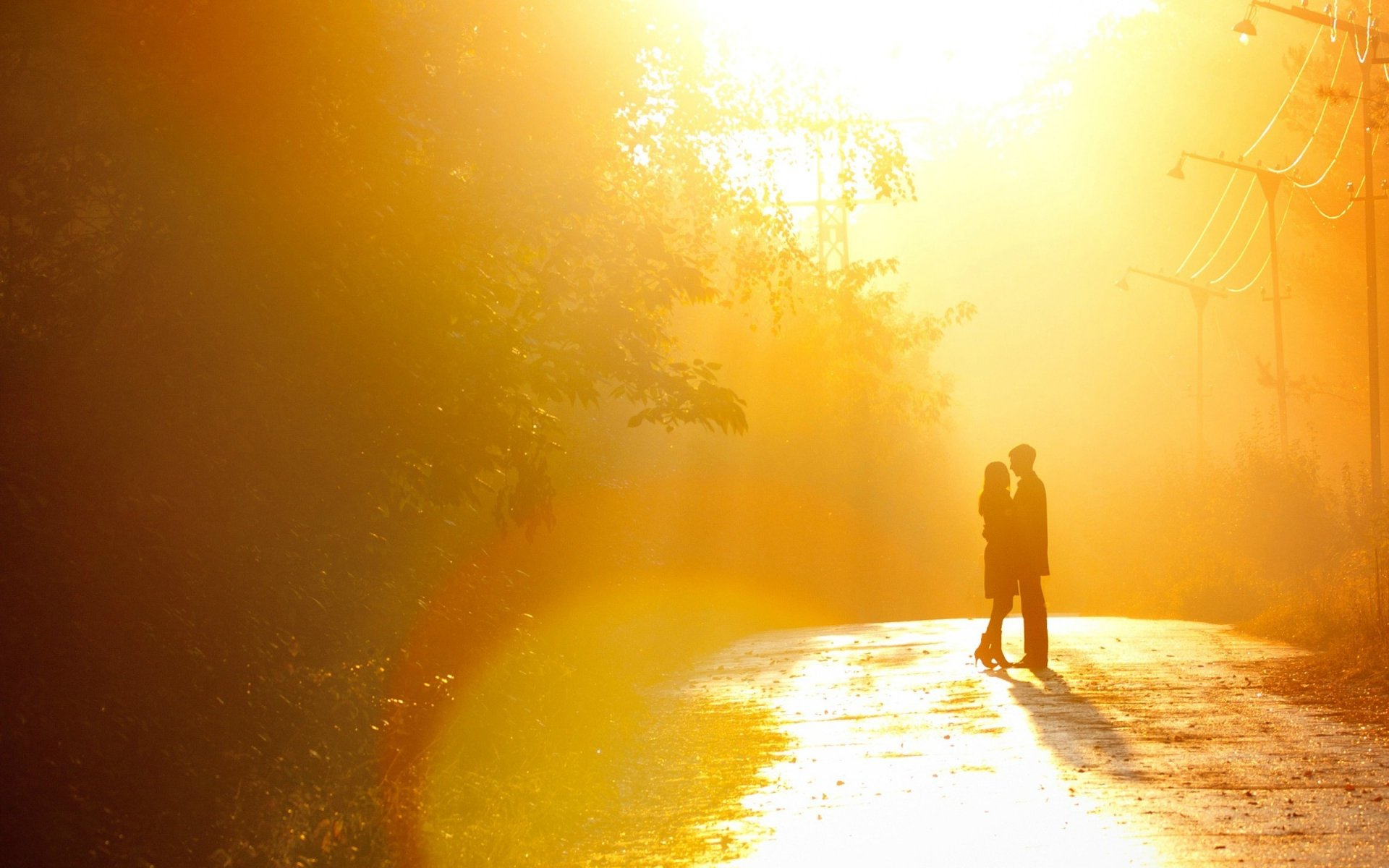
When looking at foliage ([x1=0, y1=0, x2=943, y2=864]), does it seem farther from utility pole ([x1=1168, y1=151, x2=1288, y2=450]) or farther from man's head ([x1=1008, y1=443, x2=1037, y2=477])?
utility pole ([x1=1168, y1=151, x2=1288, y2=450])

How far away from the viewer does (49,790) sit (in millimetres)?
6457

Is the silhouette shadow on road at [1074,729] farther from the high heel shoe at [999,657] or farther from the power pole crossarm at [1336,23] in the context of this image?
the power pole crossarm at [1336,23]

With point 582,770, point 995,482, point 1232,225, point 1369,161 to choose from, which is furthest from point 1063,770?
point 1232,225

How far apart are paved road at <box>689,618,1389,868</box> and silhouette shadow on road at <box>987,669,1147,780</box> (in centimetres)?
2

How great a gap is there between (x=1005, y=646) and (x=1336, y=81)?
1425 inches

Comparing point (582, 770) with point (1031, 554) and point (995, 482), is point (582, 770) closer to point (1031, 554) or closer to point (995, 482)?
point (1031, 554)

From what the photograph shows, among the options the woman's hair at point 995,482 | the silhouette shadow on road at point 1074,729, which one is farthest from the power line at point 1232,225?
the silhouette shadow on road at point 1074,729

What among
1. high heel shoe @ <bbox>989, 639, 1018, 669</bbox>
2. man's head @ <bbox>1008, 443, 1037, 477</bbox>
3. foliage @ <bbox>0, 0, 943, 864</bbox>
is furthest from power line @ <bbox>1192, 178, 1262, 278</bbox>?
foliage @ <bbox>0, 0, 943, 864</bbox>

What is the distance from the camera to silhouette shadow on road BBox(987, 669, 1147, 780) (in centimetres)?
1002

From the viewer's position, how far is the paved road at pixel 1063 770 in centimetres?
779

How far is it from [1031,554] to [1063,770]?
6477mm

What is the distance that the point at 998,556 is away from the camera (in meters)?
16.4

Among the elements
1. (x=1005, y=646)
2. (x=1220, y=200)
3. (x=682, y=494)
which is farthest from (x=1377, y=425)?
(x=1220, y=200)

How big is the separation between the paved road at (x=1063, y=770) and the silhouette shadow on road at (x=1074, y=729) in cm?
2
